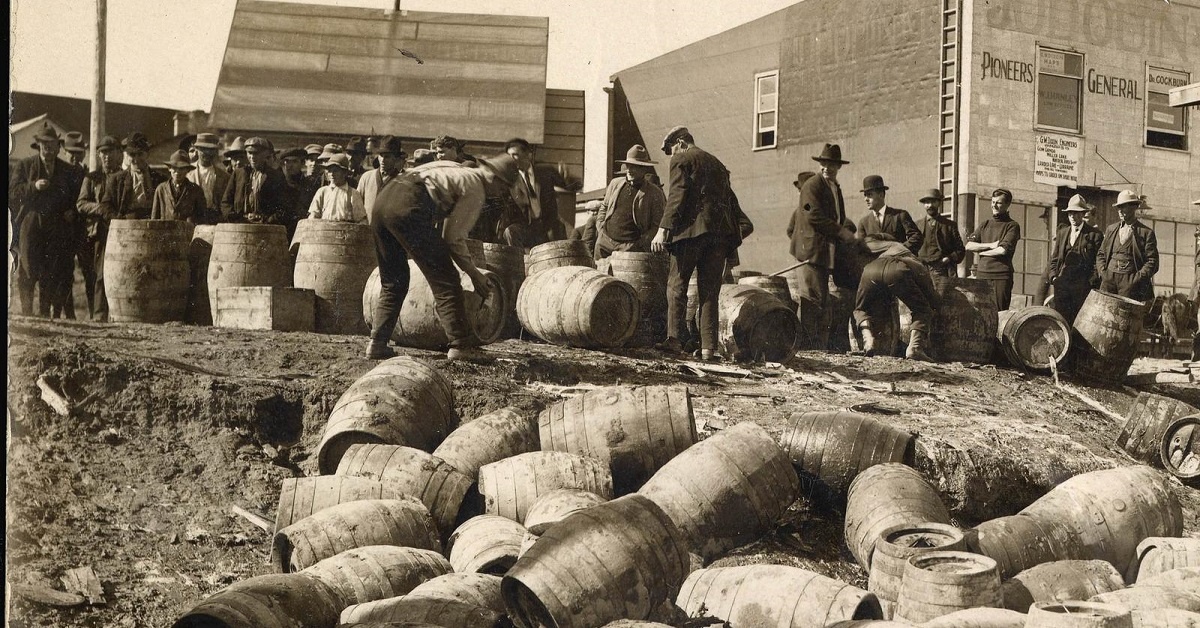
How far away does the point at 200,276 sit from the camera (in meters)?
8.35

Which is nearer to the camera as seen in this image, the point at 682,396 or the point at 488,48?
the point at 682,396

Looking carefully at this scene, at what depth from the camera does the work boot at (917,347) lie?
→ 8.95 metres

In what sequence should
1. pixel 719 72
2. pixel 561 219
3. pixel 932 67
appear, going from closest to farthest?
1. pixel 561 219
2. pixel 932 67
3. pixel 719 72

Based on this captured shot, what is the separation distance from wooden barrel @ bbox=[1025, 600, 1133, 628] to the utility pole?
477 centimetres

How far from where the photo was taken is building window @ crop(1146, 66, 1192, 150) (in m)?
13.4

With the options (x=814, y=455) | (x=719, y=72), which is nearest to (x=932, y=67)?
(x=719, y=72)

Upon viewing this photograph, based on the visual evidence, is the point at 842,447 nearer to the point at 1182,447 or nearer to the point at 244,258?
the point at 1182,447

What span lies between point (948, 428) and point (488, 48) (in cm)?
426

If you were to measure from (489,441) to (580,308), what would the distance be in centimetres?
193

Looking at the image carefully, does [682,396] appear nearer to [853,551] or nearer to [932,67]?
[853,551]

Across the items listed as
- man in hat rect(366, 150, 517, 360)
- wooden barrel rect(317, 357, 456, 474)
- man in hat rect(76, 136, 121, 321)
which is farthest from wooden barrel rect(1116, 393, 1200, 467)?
man in hat rect(76, 136, 121, 321)

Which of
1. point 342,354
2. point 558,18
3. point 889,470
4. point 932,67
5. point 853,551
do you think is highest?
point 932,67

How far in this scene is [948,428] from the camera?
6910 millimetres

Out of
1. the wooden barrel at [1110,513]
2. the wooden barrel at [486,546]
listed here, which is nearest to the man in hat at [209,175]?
the wooden barrel at [486,546]
